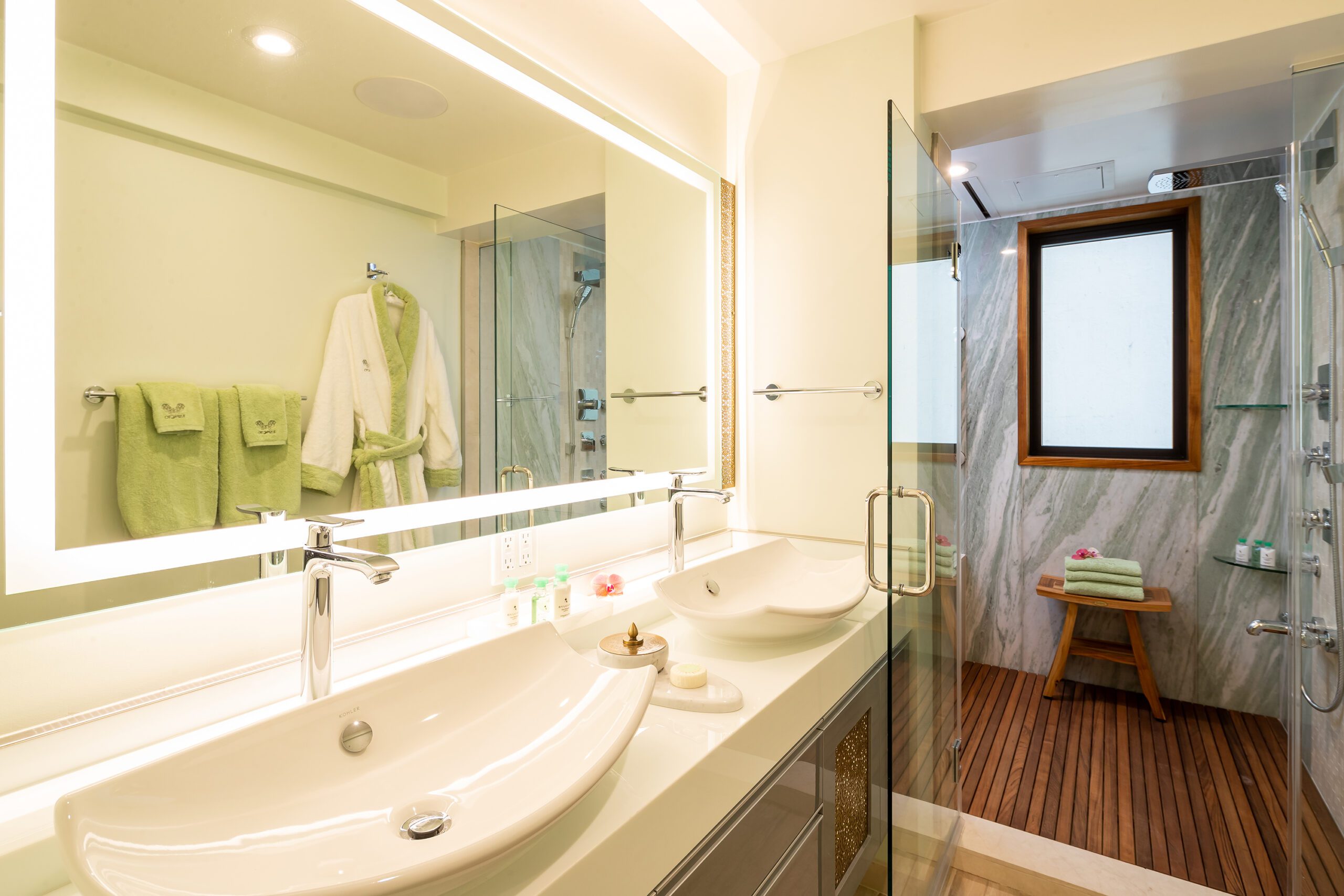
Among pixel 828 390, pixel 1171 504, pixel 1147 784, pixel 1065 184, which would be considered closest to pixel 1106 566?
pixel 1171 504

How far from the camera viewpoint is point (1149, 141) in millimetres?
2406

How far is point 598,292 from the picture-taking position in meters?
1.77

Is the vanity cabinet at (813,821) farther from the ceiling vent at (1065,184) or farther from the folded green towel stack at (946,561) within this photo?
the ceiling vent at (1065,184)

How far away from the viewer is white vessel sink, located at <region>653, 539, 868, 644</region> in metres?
1.33

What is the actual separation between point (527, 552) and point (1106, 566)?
281 centimetres

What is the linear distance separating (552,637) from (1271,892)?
2.29 m

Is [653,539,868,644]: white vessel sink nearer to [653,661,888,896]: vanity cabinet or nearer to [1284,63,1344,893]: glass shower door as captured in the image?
[653,661,888,896]: vanity cabinet

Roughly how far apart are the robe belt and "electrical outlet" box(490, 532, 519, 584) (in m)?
0.19

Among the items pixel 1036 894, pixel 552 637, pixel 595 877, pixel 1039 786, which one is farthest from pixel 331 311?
pixel 1039 786

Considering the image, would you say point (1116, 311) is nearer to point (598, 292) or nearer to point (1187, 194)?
point (1187, 194)

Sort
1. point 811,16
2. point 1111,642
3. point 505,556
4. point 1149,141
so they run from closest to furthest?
point 505,556 < point 811,16 < point 1149,141 < point 1111,642

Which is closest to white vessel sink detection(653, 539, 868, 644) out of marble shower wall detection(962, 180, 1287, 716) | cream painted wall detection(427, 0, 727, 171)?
cream painted wall detection(427, 0, 727, 171)

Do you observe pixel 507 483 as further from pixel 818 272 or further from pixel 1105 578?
pixel 1105 578

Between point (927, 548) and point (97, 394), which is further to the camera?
point (927, 548)
